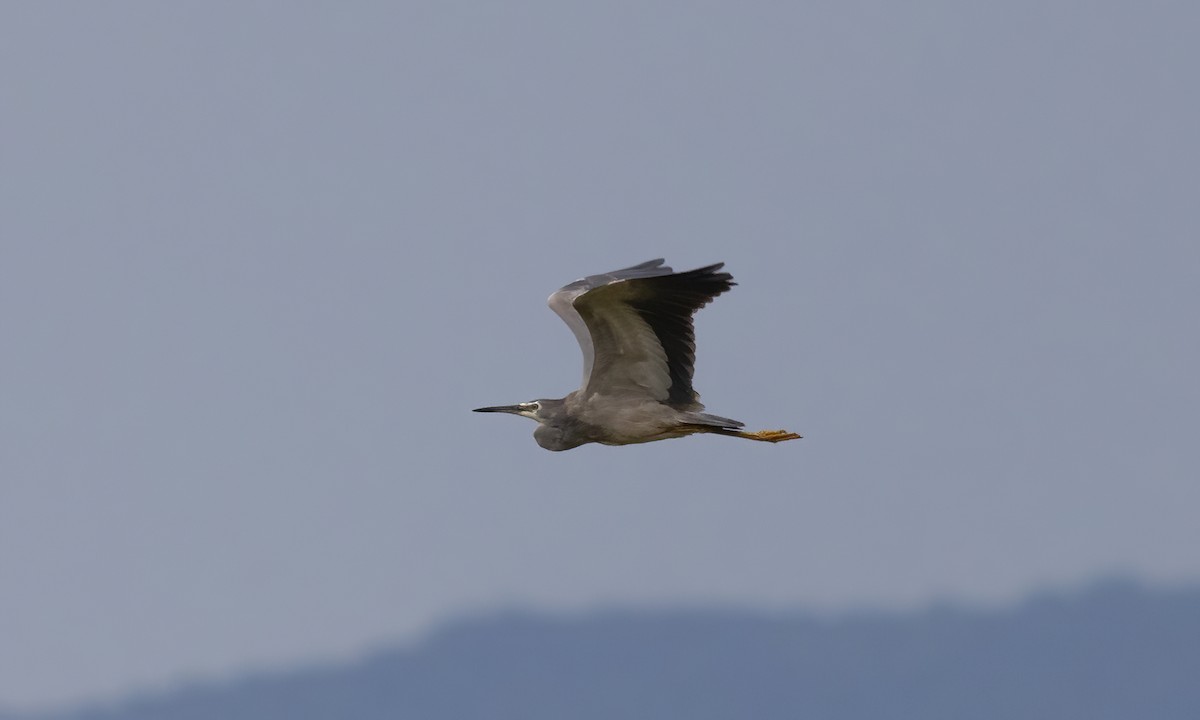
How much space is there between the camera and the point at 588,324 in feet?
61.2

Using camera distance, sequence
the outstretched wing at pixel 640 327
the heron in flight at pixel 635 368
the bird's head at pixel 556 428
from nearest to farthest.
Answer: the outstretched wing at pixel 640 327, the heron in flight at pixel 635 368, the bird's head at pixel 556 428

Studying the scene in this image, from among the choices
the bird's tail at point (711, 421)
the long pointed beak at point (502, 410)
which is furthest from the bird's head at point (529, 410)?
the bird's tail at point (711, 421)

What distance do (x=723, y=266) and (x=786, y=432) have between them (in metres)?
1.88

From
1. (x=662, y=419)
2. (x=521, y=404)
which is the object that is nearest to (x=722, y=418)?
(x=662, y=419)

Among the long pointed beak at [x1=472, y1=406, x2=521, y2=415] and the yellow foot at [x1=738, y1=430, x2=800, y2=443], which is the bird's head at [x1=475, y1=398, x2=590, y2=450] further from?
the yellow foot at [x1=738, y1=430, x2=800, y2=443]

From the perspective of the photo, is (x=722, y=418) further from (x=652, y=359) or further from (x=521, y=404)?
(x=521, y=404)

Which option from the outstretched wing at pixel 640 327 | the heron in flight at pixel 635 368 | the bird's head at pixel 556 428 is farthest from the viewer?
the bird's head at pixel 556 428

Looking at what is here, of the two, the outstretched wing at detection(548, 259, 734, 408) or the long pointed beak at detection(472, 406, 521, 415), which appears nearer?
the outstretched wing at detection(548, 259, 734, 408)

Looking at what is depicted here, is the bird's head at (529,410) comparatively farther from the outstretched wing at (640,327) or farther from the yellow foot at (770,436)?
the yellow foot at (770,436)

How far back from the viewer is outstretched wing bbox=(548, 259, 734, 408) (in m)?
18.4

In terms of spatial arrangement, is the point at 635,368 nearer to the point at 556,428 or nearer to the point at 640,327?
the point at 640,327

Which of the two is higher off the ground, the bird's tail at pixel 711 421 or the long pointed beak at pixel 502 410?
the long pointed beak at pixel 502 410

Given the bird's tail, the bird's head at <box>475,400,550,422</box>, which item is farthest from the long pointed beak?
the bird's tail

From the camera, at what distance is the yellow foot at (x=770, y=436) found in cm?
1878
